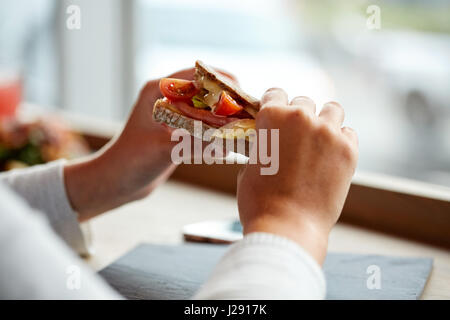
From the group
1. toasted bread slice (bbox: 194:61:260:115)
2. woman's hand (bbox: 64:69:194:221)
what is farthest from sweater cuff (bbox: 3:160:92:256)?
toasted bread slice (bbox: 194:61:260:115)

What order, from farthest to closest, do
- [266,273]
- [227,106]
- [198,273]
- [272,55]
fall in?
[272,55], [198,273], [227,106], [266,273]

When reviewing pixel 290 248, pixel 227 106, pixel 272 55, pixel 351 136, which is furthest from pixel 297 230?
pixel 272 55

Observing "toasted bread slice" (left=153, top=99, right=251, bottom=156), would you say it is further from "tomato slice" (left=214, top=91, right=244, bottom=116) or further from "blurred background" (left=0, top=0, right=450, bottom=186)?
"blurred background" (left=0, top=0, right=450, bottom=186)

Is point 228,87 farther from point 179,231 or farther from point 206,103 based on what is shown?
point 179,231

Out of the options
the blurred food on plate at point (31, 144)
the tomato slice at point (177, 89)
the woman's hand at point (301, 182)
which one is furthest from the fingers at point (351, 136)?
the blurred food on plate at point (31, 144)

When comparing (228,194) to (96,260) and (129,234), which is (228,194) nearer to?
(129,234)

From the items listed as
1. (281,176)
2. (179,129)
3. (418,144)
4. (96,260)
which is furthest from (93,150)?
(418,144)
